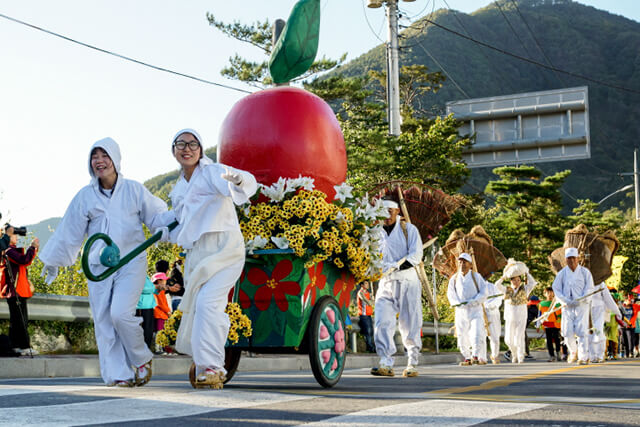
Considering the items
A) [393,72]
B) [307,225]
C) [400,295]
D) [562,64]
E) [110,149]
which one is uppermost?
[562,64]

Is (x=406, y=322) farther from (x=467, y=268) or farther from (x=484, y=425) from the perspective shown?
(x=467, y=268)

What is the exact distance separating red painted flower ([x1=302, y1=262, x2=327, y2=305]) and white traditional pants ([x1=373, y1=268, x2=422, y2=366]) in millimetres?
2915

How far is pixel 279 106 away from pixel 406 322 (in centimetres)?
375

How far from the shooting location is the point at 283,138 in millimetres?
7457

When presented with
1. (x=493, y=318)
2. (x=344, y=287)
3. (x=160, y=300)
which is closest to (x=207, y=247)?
(x=344, y=287)

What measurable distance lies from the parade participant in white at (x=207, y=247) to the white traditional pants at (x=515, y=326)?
13221 mm

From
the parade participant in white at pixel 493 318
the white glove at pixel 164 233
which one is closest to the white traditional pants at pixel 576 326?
the parade participant in white at pixel 493 318

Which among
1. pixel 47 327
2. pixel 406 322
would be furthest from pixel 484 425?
pixel 47 327

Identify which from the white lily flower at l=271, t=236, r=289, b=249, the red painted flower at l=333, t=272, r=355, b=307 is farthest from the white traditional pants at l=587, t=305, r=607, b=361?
the white lily flower at l=271, t=236, r=289, b=249

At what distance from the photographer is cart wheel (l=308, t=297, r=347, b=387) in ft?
23.0

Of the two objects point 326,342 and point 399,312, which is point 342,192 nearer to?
point 326,342

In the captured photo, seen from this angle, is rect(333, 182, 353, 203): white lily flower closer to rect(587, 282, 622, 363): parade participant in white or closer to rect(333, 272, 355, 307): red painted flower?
rect(333, 272, 355, 307): red painted flower

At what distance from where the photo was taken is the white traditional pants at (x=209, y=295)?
639cm

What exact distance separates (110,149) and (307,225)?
174cm
